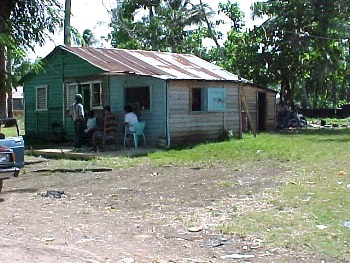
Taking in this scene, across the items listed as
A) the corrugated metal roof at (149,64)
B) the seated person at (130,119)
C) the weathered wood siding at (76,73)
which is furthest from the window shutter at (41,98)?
the seated person at (130,119)

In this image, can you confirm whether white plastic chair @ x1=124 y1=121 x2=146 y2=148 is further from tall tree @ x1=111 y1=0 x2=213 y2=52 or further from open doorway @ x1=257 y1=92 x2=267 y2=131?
tall tree @ x1=111 y1=0 x2=213 y2=52

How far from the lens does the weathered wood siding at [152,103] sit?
20.9 meters

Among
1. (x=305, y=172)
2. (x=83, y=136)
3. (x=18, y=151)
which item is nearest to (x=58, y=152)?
(x=83, y=136)

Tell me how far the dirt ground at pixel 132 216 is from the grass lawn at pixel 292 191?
11.4 inches

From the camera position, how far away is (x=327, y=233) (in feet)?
24.9

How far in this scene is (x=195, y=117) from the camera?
2220cm

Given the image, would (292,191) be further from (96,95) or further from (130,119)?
(96,95)

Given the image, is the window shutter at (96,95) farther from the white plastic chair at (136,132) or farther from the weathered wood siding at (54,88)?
the white plastic chair at (136,132)

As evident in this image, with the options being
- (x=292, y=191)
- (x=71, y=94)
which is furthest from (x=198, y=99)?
(x=292, y=191)

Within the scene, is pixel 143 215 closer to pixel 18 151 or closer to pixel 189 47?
pixel 18 151

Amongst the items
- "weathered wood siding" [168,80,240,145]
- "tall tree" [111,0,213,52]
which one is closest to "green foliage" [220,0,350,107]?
"tall tree" [111,0,213,52]

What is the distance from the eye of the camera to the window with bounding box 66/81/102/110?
23.0 metres

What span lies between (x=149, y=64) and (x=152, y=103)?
2450mm

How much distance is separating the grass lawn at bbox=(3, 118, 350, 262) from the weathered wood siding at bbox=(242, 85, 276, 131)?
6781mm
